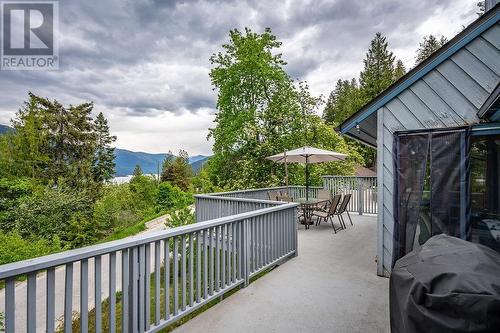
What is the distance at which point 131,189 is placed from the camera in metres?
23.9

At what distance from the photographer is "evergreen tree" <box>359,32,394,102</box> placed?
25.7 meters

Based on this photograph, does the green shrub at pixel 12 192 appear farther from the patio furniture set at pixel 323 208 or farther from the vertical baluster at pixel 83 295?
the vertical baluster at pixel 83 295

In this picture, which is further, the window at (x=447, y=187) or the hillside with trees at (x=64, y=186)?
the hillside with trees at (x=64, y=186)

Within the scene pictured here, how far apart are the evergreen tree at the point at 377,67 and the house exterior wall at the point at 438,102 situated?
78.8ft

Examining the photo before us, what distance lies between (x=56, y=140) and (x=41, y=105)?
3147 millimetres

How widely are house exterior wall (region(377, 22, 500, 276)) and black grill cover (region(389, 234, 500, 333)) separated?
2419mm

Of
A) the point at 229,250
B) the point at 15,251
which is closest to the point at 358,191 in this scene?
the point at 229,250

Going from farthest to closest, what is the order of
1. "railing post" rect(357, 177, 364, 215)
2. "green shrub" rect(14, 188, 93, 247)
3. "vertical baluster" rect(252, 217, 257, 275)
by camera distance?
"green shrub" rect(14, 188, 93, 247), "railing post" rect(357, 177, 364, 215), "vertical baluster" rect(252, 217, 257, 275)

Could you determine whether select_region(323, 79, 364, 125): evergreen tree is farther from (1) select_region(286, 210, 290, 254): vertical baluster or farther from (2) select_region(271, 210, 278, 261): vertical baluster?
(2) select_region(271, 210, 278, 261): vertical baluster

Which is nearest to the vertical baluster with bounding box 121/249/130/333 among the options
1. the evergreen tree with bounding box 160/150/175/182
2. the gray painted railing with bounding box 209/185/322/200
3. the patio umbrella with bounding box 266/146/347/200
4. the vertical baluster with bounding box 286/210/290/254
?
the vertical baluster with bounding box 286/210/290/254

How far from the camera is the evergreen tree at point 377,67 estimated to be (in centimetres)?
2566

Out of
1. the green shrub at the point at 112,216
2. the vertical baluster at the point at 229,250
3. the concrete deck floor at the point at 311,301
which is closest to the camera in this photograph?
the concrete deck floor at the point at 311,301

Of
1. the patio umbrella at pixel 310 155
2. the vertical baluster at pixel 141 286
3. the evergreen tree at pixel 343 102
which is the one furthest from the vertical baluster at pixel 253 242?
the evergreen tree at pixel 343 102

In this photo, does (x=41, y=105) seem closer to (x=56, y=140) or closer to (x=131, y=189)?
(x=56, y=140)
